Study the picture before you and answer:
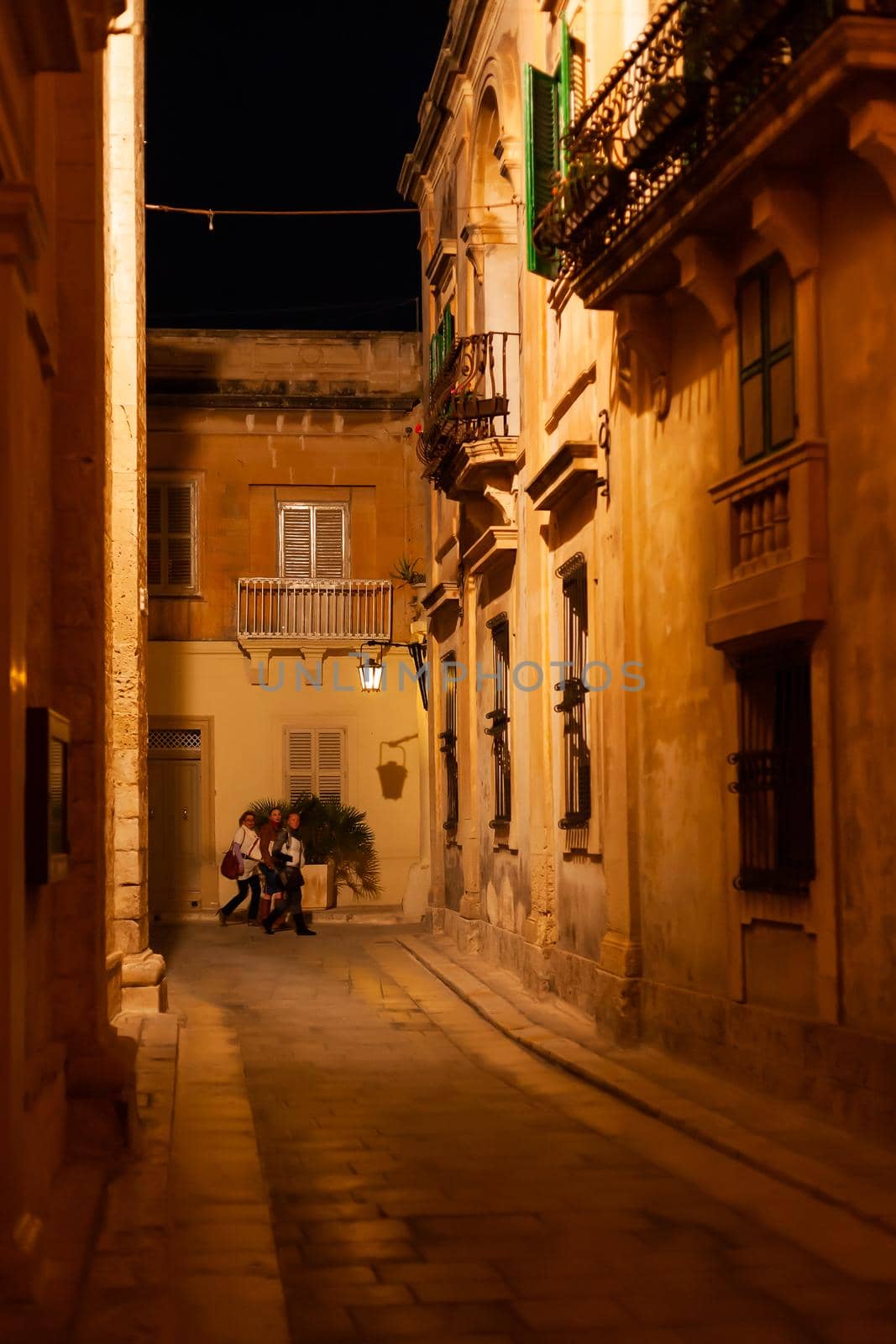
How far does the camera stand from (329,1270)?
6.30 m

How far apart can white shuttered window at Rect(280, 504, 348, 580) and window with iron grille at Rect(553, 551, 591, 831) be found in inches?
546

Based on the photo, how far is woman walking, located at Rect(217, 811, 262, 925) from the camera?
76.2 feet

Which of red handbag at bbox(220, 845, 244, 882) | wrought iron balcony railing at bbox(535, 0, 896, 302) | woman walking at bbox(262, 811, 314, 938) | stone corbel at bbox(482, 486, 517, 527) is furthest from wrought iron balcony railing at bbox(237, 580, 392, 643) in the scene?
wrought iron balcony railing at bbox(535, 0, 896, 302)

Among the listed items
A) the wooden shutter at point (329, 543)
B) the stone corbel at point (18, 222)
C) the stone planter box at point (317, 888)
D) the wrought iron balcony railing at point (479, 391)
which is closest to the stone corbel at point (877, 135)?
the stone corbel at point (18, 222)

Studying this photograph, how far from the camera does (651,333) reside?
11391mm

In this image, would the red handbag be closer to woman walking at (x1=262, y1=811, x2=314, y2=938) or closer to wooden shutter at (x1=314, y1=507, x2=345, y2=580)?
woman walking at (x1=262, y1=811, x2=314, y2=938)

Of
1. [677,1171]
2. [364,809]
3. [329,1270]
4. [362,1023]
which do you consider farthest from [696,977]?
[364,809]

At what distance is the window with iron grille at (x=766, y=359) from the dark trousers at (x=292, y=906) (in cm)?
1282

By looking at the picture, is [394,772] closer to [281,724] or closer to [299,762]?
[299,762]

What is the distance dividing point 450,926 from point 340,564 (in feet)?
32.0

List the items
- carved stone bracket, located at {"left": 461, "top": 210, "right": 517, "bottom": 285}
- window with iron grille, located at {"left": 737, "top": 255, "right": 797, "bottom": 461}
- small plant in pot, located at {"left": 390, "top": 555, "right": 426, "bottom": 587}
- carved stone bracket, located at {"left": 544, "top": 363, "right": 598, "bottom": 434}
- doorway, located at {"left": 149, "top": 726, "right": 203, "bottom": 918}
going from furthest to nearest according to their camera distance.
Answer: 1. small plant in pot, located at {"left": 390, "top": 555, "right": 426, "bottom": 587}
2. doorway, located at {"left": 149, "top": 726, "right": 203, "bottom": 918}
3. carved stone bracket, located at {"left": 461, "top": 210, "right": 517, "bottom": 285}
4. carved stone bracket, located at {"left": 544, "top": 363, "right": 598, "bottom": 434}
5. window with iron grille, located at {"left": 737, "top": 255, "right": 797, "bottom": 461}

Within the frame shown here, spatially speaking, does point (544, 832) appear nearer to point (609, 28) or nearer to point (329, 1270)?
point (609, 28)

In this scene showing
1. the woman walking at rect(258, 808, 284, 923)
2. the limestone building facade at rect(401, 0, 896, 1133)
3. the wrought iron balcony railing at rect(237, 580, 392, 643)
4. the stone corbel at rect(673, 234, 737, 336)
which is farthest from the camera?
the wrought iron balcony railing at rect(237, 580, 392, 643)

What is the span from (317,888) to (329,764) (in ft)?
8.48
